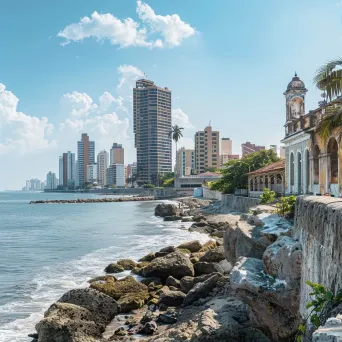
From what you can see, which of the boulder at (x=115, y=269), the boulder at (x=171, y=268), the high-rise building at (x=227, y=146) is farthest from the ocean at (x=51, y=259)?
the high-rise building at (x=227, y=146)

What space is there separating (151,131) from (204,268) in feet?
551

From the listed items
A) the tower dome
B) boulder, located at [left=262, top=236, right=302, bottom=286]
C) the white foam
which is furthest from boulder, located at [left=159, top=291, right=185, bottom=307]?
the tower dome

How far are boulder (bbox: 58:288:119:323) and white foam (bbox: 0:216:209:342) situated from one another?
5.18 ft

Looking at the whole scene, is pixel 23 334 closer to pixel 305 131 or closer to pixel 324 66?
pixel 324 66

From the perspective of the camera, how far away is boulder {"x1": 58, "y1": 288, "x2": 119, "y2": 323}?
12863 millimetres

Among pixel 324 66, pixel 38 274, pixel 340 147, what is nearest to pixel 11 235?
pixel 38 274

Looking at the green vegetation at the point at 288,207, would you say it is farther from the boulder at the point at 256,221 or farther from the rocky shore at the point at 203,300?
the boulder at the point at 256,221

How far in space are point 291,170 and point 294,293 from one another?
73.1 ft

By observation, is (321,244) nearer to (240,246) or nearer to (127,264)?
(240,246)

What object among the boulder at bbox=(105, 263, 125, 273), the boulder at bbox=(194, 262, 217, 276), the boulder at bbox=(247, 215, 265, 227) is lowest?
the boulder at bbox=(105, 263, 125, 273)

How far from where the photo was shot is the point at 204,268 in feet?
58.0

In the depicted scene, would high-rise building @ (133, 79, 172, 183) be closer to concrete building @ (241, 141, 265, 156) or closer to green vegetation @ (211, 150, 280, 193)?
concrete building @ (241, 141, 265, 156)

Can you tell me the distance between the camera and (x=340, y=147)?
19.9m

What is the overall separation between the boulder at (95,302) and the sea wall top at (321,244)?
22.8 ft
